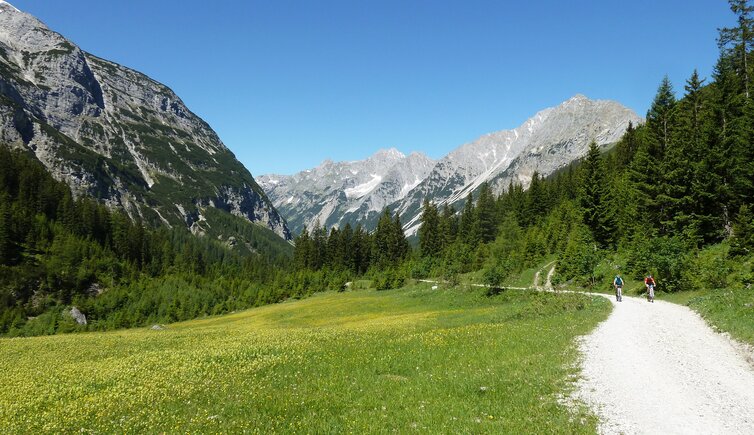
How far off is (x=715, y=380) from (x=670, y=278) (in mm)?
30971

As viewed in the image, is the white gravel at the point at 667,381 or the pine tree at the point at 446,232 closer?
the white gravel at the point at 667,381

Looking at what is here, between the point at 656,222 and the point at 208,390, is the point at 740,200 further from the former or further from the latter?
the point at 208,390

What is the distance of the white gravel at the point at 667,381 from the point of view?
32.7 ft

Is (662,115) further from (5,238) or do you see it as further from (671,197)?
(5,238)

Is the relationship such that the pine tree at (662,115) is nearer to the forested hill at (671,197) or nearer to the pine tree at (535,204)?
the forested hill at (671,197)

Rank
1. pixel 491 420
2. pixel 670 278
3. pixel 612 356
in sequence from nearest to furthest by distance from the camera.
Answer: pixel 491 420 → pixel 612 356 → pixel 670 278

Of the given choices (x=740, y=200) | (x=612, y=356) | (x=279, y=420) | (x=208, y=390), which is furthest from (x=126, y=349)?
(x=740, y=200)

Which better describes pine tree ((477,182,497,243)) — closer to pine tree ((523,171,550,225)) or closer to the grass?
pine tree ((523,171,550,225))

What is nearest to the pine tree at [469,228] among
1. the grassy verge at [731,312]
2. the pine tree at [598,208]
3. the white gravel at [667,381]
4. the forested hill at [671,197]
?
the forested hill at [671,197]

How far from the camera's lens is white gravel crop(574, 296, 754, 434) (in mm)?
9953

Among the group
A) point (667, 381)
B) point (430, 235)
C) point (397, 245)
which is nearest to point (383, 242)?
point (397, 245)

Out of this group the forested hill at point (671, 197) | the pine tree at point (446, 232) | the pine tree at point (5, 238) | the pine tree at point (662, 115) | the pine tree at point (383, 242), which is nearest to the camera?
the forested hill at point (671, 197)

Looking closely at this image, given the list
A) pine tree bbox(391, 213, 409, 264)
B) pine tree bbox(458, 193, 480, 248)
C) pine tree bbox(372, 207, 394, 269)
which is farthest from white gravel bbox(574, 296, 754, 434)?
pine tree bbox(372, 207, 394, 269)

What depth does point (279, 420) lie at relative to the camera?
11.0 meters
